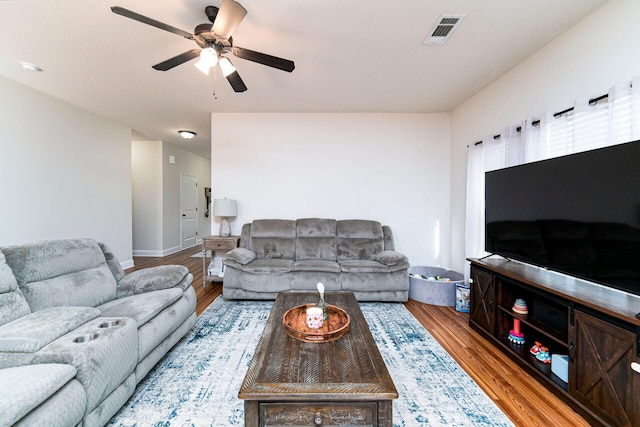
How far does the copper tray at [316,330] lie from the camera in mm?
1519

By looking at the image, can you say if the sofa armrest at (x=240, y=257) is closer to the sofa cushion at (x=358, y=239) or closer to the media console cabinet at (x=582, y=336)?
the sofa cushion at (x=358, y=239)

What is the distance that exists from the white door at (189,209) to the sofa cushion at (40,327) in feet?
18.2

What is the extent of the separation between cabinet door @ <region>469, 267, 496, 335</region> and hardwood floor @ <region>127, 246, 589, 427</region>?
151 mm

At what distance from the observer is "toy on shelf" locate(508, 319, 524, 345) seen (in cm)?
214

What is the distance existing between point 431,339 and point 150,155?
652cm

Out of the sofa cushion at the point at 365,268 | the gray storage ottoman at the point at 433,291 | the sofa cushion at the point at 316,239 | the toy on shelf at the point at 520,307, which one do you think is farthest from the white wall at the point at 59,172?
the toy on shelf at the point at 520,307

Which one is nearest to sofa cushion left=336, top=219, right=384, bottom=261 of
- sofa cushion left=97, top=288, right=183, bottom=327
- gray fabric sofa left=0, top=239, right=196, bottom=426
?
gray fabric sofa left=0, top=239, right=196, bottom=426

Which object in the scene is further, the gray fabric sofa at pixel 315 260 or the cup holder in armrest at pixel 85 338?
the gray fabric sofa at pixel 315 260

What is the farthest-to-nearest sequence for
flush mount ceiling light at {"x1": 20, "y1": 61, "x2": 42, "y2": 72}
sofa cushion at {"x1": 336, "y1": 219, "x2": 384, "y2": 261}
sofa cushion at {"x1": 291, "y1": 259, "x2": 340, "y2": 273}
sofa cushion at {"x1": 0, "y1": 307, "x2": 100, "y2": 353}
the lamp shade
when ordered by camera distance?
the lamp shade
sofa cushion at {"x1": 336, "y1": 219, "x2": 384, "y2": 261}
sofa cushion at {"x1": 291, "y1": 259, "x2": 340, "y2": 273}
flush mount ceiling light at {"x1": 20, "y1": 61, "x2": 42, "y2": 72}
sofa cushion at {"x1": 0, "y1": 307, "x2": 100, "y2": 353}

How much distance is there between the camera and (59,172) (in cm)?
365

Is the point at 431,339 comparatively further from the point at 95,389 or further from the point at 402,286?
the point at 95,389

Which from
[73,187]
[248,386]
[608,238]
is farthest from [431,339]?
[73,187]

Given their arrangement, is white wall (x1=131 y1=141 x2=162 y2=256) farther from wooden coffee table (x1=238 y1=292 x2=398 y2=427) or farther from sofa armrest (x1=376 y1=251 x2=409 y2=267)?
wooden coffee table (x1=238 y1=292 x2=398 y2=427)

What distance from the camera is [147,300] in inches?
76.6
